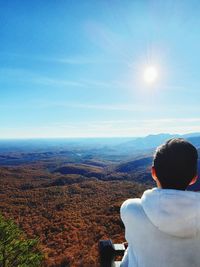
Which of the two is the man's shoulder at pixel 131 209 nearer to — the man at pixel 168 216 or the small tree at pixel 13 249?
the man at pixel 168 216

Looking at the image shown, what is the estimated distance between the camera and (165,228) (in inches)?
56.1

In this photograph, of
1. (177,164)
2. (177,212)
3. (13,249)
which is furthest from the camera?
(13,249)

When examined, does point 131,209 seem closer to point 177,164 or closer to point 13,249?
point 177,164

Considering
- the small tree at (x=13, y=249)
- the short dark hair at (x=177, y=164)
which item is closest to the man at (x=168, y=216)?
the short dark hair at (x=177, y=164)

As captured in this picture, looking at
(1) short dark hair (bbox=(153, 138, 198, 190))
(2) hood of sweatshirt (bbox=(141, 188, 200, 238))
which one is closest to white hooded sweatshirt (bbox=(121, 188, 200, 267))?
(2) hood of sweatshirt (bbox=(141, 188, 200, 238))

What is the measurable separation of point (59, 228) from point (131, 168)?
10207 cm

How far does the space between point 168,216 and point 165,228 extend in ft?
0.20

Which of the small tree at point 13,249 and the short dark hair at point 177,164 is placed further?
the small tree at point 13,249

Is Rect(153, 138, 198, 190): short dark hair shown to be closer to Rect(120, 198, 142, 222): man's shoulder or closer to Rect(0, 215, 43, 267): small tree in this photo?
Rect(120, 198, 142, 222): man's shoulder

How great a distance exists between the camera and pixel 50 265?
1305cm

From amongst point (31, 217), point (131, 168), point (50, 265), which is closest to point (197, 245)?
point (50, 265)

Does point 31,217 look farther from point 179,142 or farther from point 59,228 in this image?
point 179,142

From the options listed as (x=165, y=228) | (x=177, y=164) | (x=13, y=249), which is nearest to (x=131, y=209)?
(x=165, y=228)

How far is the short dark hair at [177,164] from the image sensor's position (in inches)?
60.1
